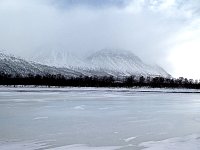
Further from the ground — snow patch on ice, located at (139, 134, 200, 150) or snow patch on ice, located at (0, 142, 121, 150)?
snow patch on ice, located at (139, 134, 200, 150)

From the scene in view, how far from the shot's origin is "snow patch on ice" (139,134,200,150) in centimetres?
923

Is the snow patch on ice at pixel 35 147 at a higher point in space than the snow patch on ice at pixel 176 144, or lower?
lower

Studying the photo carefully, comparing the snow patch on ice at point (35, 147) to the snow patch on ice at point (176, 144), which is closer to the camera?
the snow patch on ice at point (35, 147)

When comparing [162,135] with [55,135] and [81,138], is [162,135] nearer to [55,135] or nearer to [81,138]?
[81,138]

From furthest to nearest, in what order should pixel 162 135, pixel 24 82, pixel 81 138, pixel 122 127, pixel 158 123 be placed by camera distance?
pixel 24 82
pixel 158 123
pixel 122 127
pixel 162 135
pixel 81 138

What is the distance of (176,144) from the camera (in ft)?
32.3

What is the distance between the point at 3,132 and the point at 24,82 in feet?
323

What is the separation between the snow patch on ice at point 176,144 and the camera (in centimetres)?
923

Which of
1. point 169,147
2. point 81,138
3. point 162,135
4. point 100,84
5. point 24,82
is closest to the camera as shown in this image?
point 169,147

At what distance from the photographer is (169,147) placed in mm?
9328

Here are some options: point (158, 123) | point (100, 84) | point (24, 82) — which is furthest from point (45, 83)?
point (158, 123)

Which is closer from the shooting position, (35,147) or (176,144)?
(35,147)

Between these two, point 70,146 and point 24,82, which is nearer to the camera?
point 70,146

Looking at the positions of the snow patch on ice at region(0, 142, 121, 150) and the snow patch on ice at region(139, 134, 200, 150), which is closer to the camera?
the snow patch on ice at region(0, 142, 121, 150)
